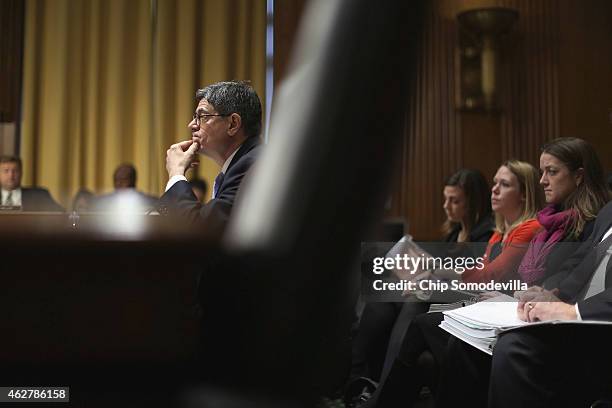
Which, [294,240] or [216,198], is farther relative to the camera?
[216,198]

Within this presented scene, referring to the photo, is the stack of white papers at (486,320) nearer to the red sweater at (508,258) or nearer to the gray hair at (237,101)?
the red sweater at (508,258)

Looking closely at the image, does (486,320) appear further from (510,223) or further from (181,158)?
(181,158)

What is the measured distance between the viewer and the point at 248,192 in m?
0.14

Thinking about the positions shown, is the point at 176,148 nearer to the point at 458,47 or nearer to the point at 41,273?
the point at 41,273

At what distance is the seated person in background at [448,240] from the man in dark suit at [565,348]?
791 millimetres

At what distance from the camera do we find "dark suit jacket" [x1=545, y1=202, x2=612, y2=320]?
5.61 ft

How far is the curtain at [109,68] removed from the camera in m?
5.04

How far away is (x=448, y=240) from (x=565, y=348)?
4.33ft

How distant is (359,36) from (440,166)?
16.1 feet

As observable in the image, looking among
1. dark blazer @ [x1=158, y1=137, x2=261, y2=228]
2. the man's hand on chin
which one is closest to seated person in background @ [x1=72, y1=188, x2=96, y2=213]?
dark blazer @ [x1=158, y1=137, x2=261, y2=228]

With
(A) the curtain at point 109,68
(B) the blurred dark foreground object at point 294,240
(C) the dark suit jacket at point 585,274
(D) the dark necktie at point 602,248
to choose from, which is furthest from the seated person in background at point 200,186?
(B) the blurred dark foreground object at point 294,240

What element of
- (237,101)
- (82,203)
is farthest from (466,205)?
(82,203)

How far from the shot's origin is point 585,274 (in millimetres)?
1864

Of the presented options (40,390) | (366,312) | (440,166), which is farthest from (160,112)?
(40,390)
